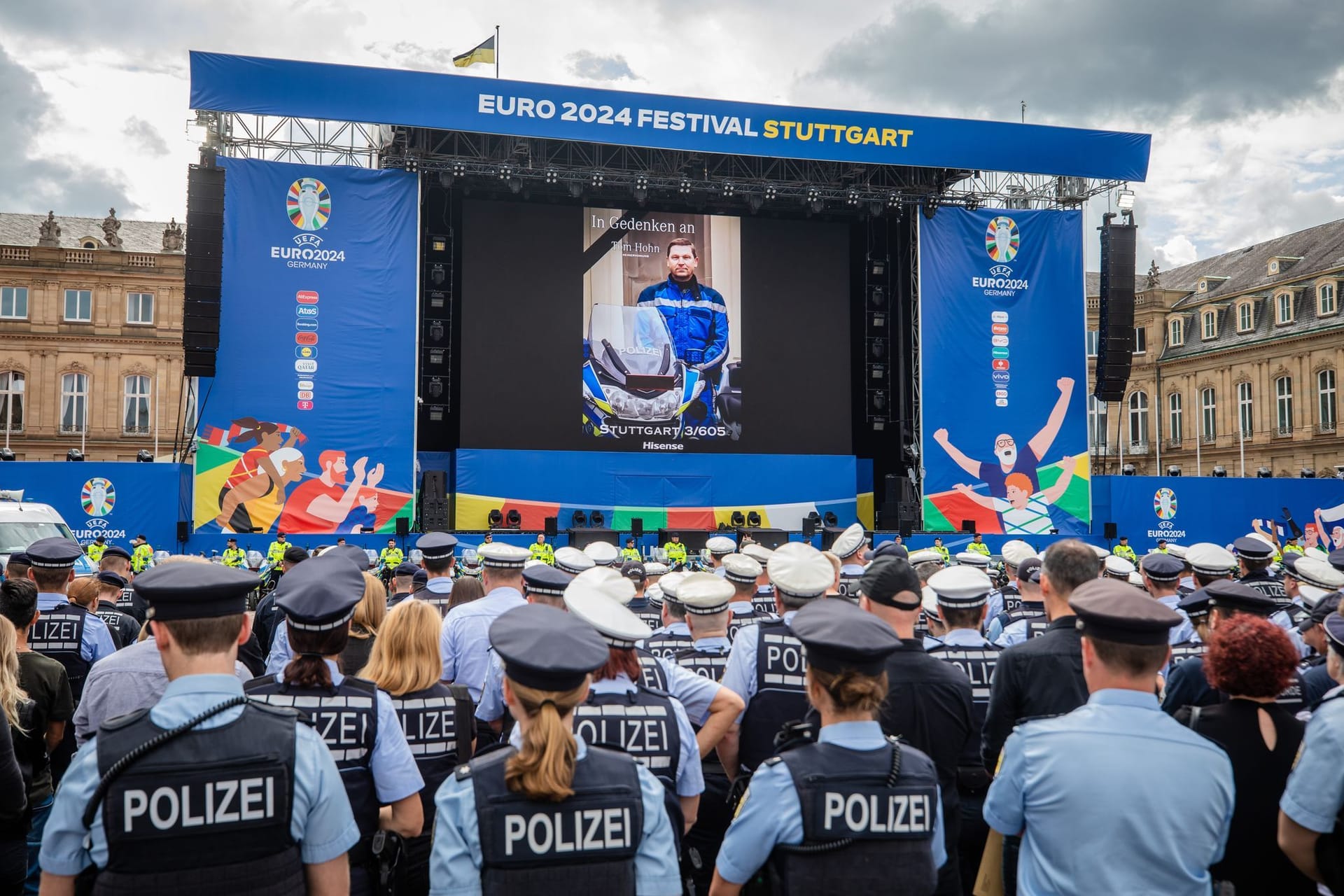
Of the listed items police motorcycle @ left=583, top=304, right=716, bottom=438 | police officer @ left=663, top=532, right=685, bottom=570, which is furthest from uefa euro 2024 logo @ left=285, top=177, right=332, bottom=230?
police officer @ left=663, top=532, right=685, bottom=570

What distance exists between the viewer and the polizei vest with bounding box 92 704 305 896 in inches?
82.7

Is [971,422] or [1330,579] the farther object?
[971,422]

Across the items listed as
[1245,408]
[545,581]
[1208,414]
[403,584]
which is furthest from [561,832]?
[1208,414]

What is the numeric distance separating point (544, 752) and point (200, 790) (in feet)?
2.44

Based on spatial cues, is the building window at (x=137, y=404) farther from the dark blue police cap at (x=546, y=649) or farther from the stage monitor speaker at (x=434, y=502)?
the dark blue police cap at (x=546, y=649)

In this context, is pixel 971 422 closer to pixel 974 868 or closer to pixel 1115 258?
pixel 1115 258

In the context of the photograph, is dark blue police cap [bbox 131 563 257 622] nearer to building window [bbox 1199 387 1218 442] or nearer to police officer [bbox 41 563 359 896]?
police officer [bbox 41 563 359 896]

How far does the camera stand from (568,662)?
7.14 ft

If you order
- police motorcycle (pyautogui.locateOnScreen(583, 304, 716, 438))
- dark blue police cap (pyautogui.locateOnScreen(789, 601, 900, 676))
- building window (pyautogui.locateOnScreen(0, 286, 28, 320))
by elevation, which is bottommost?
dark blue police cap (pyautogui.locateOnScreen(789, 601, 900, 676))

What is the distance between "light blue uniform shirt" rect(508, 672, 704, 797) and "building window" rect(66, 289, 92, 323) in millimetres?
41777

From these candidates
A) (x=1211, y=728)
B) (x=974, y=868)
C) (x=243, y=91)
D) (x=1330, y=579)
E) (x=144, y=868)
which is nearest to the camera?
(x=144, y=868)

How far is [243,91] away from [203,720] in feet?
59.0

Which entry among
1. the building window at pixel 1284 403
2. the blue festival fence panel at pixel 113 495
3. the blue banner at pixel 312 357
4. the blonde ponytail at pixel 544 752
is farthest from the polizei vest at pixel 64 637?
the building window at pixel 1284 403

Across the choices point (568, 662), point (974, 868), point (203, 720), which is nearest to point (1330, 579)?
point (974, 868)
